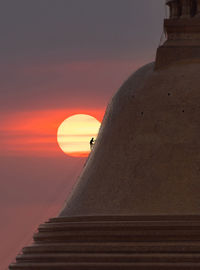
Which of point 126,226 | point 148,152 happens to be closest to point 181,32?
point 148,152

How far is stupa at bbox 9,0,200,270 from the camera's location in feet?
217

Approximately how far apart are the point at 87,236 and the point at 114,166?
7.70ft

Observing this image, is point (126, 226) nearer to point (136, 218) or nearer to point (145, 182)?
point (136, 218)

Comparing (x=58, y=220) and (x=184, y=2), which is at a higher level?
(x=184, y=2)

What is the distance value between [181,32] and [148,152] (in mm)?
4234

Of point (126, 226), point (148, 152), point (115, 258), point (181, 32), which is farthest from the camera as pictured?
point (181, 32)

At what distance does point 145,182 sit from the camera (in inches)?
2660

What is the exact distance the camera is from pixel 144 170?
2672 inches

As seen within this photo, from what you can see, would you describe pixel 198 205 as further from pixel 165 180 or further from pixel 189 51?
pixel 189 51

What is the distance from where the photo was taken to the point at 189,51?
230ft

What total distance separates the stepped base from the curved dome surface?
17.4 inches

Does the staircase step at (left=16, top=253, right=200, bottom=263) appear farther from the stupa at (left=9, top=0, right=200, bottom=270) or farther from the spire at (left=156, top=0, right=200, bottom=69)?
the spire at (left=156, top=0, right=200, bottom=69)

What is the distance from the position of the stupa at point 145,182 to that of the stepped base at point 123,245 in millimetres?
27

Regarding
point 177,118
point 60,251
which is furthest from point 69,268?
point 177,118
